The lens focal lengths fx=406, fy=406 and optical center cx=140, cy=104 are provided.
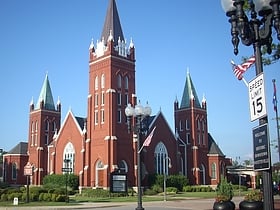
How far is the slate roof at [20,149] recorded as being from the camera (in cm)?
8000

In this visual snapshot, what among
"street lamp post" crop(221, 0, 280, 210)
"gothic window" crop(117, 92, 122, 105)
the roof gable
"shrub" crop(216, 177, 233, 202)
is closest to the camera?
"street lamp post" crop(221, 0, 280, 210)

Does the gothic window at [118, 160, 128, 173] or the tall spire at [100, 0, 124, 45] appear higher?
the tall spire at [100, 0, 124, 45]

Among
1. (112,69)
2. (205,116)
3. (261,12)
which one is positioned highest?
(112,69)

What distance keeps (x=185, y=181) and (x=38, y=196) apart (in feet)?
106

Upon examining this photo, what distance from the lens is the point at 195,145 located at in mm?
71312

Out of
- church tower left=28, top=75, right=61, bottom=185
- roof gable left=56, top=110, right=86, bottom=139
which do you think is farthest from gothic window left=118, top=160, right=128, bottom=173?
church tower left=28, top=75, right=61, bottom=185

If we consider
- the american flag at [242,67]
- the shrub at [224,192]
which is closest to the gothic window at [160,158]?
the shrub at [224,192]

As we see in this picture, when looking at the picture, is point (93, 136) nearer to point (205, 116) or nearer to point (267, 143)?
point (205, 116)

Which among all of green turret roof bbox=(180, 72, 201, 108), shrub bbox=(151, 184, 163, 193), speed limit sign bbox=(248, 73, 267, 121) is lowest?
shrub bbox=(151, 184, 163, 193)

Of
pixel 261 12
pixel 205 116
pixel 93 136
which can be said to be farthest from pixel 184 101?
pixel 261 12

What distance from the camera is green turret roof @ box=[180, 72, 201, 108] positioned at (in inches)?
2933

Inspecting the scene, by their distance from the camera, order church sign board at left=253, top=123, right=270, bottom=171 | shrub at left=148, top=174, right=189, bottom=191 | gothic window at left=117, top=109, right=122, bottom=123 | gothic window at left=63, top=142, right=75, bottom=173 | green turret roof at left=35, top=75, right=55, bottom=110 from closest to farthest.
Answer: church sign board at left=253, top=123, right=270, bottom=171
gothic window at left=117, top=109, right=122, bottom=123
shrub at left=148, top=174, right=189, bottom=191
gothic window at left=63, top=142, right=75, bottom=173
green turret roof at left=35, top=75, right=55, bottom=110

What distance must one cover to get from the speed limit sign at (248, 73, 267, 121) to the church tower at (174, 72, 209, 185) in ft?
204

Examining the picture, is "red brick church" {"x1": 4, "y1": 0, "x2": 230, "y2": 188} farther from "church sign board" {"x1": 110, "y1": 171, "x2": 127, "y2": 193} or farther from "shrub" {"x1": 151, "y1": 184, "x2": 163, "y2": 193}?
"church sign board" {"x1": 110, "y1": 171, "x2": 127, "y2": 193}
